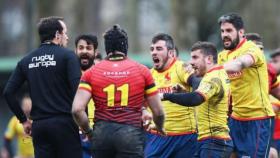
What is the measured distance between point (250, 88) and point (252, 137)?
2.34 feet

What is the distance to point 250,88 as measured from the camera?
16.2m

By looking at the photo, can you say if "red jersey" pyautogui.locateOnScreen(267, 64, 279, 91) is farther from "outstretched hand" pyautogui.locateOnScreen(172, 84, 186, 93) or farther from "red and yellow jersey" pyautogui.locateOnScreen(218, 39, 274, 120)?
"outstretched hand" pyautogui.locateOnScreen(172, 84, 186, 93)

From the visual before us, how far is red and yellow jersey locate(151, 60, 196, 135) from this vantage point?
16703mm

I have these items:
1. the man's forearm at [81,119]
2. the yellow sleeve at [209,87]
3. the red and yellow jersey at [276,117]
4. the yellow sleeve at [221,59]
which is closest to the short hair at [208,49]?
the yellow sleeve at [209,87]

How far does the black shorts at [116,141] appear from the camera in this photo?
1361 centimetres

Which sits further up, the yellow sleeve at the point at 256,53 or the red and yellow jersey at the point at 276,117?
the yellow sleeve at the point at 256,53

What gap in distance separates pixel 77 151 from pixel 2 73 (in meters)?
17.7

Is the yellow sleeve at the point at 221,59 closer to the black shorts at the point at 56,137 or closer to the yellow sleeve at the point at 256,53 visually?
the yellow sleeve at the point at 256,53

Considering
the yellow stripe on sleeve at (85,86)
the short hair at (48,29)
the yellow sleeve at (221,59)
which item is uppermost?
the short hair at (48,29)

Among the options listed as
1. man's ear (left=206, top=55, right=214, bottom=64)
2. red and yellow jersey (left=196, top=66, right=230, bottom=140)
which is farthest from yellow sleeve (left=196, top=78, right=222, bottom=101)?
man's ear (left=206, top=55, right=214, bottom=64)

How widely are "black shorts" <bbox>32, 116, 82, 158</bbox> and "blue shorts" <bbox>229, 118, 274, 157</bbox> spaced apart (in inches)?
110

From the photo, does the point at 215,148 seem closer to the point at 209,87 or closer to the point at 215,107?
the point at 215,107

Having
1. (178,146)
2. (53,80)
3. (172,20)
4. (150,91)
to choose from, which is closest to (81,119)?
(150,91)

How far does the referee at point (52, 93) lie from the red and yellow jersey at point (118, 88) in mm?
799
